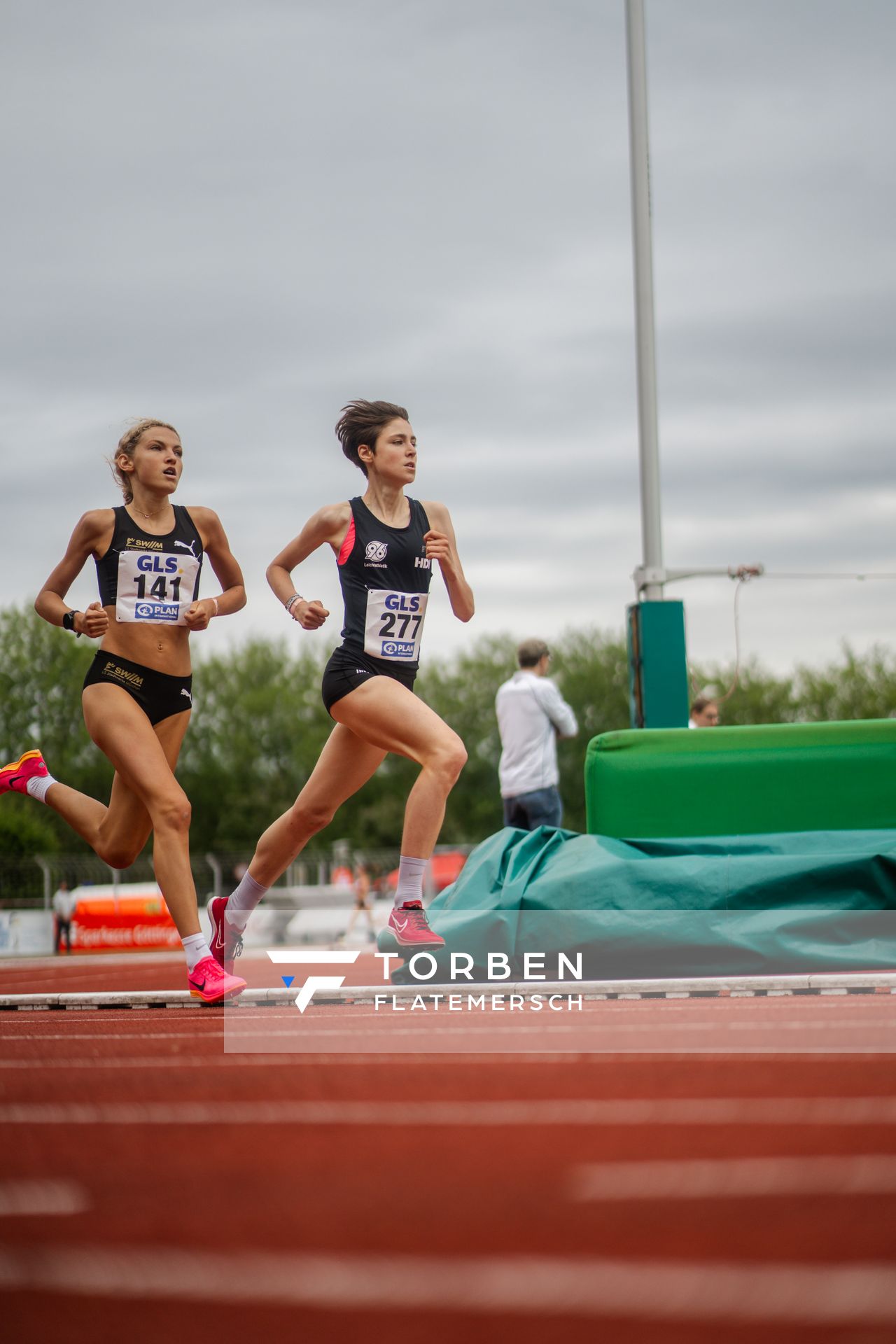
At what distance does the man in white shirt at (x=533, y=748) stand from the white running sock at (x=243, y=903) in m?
4.52

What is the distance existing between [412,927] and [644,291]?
6.70 m

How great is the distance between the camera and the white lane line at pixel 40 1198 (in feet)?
7.25

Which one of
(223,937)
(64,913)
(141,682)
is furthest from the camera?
(64,913)

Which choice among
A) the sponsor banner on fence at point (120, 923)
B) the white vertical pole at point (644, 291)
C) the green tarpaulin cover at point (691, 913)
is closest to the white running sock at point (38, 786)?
the green tarpaulin cover at point (691, 913)

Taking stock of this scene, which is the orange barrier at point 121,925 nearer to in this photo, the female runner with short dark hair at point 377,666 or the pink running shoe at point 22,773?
the pink running shoe at point 22,773

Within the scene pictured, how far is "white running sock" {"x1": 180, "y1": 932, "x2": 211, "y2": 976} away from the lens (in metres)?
5.71

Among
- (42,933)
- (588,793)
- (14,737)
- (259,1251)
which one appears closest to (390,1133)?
(259,1251)

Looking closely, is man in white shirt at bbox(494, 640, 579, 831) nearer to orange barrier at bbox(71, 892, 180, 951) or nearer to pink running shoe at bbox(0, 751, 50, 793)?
pink running shoe at bbox(0, 751, 50, 793)

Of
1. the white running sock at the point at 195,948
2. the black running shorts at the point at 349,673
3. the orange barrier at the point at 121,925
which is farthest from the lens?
the orange barrier at the point at 121,925

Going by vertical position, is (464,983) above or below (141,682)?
below

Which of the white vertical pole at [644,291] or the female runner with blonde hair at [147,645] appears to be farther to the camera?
the white vertical pole at [644,291]

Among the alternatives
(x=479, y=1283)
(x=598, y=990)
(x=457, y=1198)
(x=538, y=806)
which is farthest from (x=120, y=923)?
(x=479, y=1283)

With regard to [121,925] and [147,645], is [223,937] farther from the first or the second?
[121,925]

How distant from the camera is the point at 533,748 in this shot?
35.8ft
